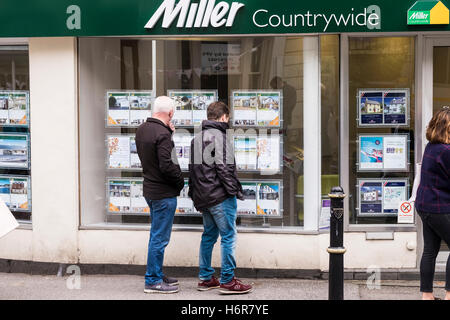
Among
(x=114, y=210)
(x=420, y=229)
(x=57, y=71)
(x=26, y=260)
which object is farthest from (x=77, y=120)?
(x=420, y=229)

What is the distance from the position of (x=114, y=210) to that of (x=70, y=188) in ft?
1.90

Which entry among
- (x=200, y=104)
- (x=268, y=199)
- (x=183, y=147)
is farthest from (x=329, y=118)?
(x=183, y=147)

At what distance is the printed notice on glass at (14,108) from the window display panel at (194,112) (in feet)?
2.35

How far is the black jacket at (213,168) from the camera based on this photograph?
7.06m

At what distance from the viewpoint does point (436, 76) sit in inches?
316

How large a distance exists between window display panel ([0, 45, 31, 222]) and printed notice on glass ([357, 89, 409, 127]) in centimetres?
370

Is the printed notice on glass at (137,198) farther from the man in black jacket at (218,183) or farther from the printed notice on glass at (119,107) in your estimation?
the man in black jacket at (218,183)

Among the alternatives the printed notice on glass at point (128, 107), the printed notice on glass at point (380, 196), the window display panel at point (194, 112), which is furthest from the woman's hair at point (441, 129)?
the printed notice on glass at point (128, 107)

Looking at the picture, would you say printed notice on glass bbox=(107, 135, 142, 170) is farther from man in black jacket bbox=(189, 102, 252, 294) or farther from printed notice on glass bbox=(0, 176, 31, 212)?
man in black jacket bbox=(189, 102, 252, 294)

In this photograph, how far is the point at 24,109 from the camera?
332 inches

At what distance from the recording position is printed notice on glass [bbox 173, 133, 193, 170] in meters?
8.27

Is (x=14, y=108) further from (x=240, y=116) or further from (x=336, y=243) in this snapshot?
(x=336, y=243)

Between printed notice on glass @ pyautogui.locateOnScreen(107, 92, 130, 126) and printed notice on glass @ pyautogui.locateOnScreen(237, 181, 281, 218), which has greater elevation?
printed notice on glass @ pyautogui.locateOnScreen(107, 92, 130, 126)

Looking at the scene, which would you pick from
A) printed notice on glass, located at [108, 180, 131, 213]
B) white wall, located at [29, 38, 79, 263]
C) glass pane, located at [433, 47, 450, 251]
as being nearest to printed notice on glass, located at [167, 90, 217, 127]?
printed notice on glass, located at [108, 180, 131, 213]
